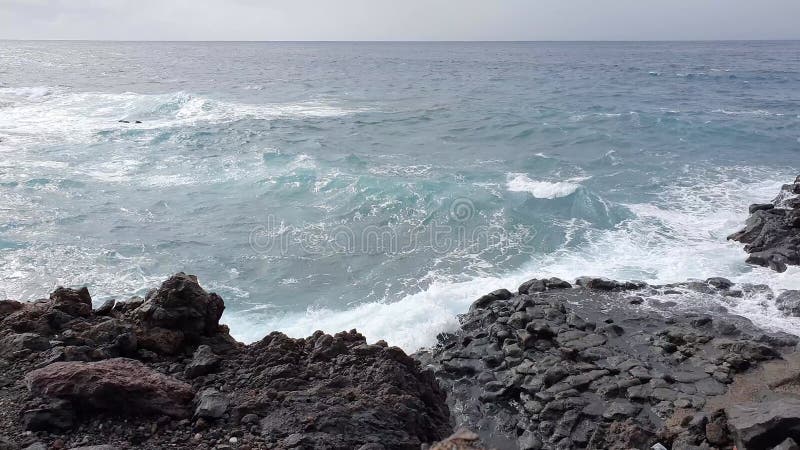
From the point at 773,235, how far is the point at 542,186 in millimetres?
7440

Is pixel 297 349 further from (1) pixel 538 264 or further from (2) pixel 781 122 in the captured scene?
(2) pixel 781 122

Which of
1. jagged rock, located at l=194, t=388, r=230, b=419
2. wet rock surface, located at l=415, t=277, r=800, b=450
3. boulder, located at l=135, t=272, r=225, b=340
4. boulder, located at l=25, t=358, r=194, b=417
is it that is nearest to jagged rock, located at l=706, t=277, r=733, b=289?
wet rock surface, located at l=415, t=277, r=800, b=450

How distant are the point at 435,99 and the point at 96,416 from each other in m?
37.2

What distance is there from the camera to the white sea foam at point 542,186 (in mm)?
18688

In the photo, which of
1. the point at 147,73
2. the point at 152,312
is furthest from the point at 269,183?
the point at 147,73

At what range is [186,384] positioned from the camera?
6.09 metres

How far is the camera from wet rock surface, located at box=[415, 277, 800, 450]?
23.1 feet

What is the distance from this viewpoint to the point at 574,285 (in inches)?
472

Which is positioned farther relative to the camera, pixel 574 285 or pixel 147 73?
pixel 147 73

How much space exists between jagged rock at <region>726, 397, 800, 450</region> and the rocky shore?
0.01m

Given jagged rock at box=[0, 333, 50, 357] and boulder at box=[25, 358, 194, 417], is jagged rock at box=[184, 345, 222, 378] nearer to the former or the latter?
boulder at box=[25, 358, 194, 417]

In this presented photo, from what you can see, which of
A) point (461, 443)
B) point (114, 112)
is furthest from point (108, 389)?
point (114, 112)

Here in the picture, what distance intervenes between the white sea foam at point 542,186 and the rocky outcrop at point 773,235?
5357mm

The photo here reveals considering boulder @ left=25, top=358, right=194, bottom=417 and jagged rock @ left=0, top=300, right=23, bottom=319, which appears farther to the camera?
jagged rock @ left=0, top=300, right=23, bottom=319
